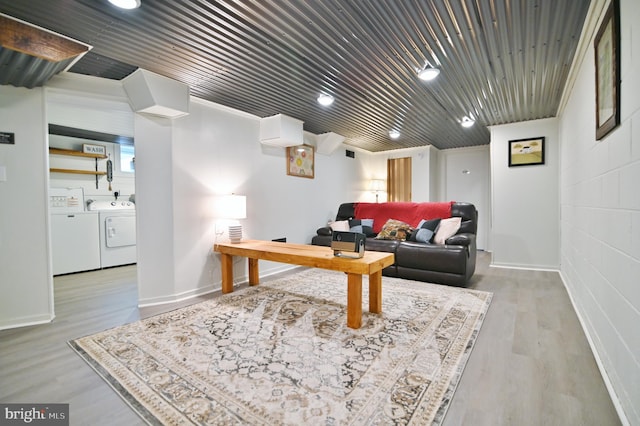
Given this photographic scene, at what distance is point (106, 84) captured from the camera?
9.13 ft

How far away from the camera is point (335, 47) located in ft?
7.55

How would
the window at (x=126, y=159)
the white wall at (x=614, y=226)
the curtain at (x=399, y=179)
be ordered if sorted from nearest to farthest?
the white wall at (x=614, y=226) → the window at (x=126, y=159) → the curtain at (x=399, y=179)

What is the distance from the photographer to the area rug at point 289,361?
1.43 metres

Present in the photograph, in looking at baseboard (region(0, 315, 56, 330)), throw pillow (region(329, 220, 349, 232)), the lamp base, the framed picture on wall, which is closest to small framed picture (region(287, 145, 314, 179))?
throw pillow (region(329, 220, 349, 232))

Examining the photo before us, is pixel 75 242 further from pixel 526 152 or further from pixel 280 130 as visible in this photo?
pixel 526 152

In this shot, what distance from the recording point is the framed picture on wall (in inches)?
58.3

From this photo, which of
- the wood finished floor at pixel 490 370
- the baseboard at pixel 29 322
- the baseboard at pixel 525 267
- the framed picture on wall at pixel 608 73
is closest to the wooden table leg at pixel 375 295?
the wood finished floor at pixel 490 370

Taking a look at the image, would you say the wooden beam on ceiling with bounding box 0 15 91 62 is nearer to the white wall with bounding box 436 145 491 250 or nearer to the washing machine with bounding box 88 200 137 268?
the washing machine with bounding box 88 200 137 268

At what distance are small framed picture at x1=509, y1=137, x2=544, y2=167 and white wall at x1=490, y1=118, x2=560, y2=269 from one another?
0.07 meters

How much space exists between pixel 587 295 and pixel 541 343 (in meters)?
0.60

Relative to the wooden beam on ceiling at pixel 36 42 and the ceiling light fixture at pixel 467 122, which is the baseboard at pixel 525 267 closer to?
the ceiling light fixture at pixel 467 122

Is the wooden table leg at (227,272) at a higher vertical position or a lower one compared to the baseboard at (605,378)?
higher

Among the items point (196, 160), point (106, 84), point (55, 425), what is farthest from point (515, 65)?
point (55, 425)

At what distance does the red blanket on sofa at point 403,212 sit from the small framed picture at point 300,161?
1238mm
